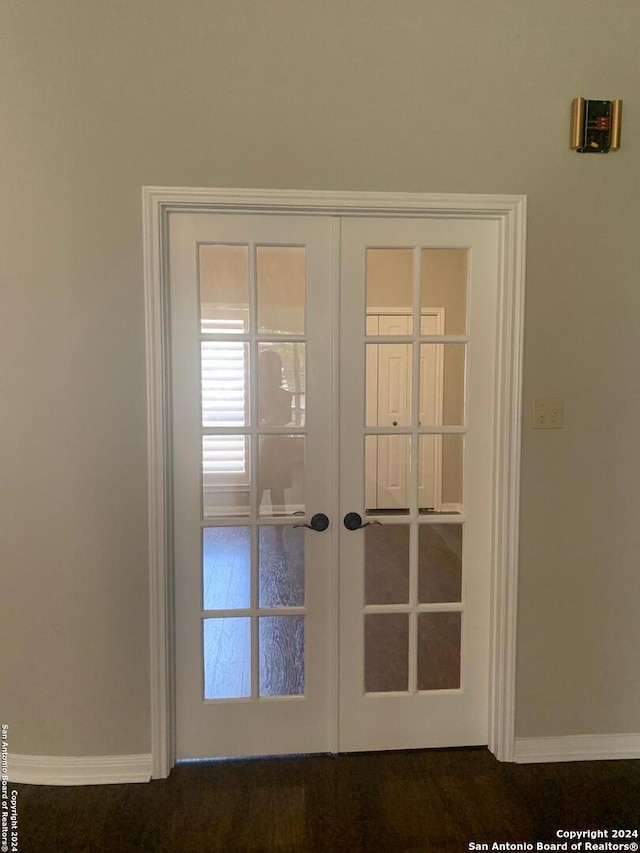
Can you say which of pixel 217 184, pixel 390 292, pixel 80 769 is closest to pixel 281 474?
pixel 390 292

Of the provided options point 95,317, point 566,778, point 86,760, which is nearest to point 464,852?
point 566,778

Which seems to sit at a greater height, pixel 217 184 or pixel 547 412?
pixel 217 184

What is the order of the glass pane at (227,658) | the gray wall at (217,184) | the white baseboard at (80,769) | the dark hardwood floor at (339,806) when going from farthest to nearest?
1. the glass pane at (227,658)
2. the white baseboard at (80,769)
3. the gray wall at (217,184)
4. the dark hardwood floor at (339,806)

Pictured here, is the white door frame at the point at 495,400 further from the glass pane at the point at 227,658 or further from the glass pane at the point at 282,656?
the glass pane at the point at 282,656

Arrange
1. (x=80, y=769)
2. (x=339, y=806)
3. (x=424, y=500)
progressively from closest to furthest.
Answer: (x=339, y=806) → (x=80, y=769) → (x=424, y=500)

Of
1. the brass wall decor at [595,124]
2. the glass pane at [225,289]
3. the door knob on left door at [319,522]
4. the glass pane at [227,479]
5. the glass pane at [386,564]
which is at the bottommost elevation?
the glass pane at [386,564]

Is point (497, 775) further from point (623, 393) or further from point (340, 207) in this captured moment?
point (340, 207)

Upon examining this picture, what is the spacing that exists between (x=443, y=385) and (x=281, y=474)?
2.35 feet

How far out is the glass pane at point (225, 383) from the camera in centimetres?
195

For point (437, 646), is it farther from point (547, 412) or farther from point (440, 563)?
point (547, 412)

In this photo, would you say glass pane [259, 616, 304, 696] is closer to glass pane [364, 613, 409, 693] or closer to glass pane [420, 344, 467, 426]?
glass pane [364, 613, 409, 693]

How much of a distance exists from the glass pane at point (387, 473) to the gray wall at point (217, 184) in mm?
454

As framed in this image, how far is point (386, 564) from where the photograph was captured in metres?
2.05

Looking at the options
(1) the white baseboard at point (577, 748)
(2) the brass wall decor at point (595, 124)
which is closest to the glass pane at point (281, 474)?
(1) the white baseboard at point (577, 748)
